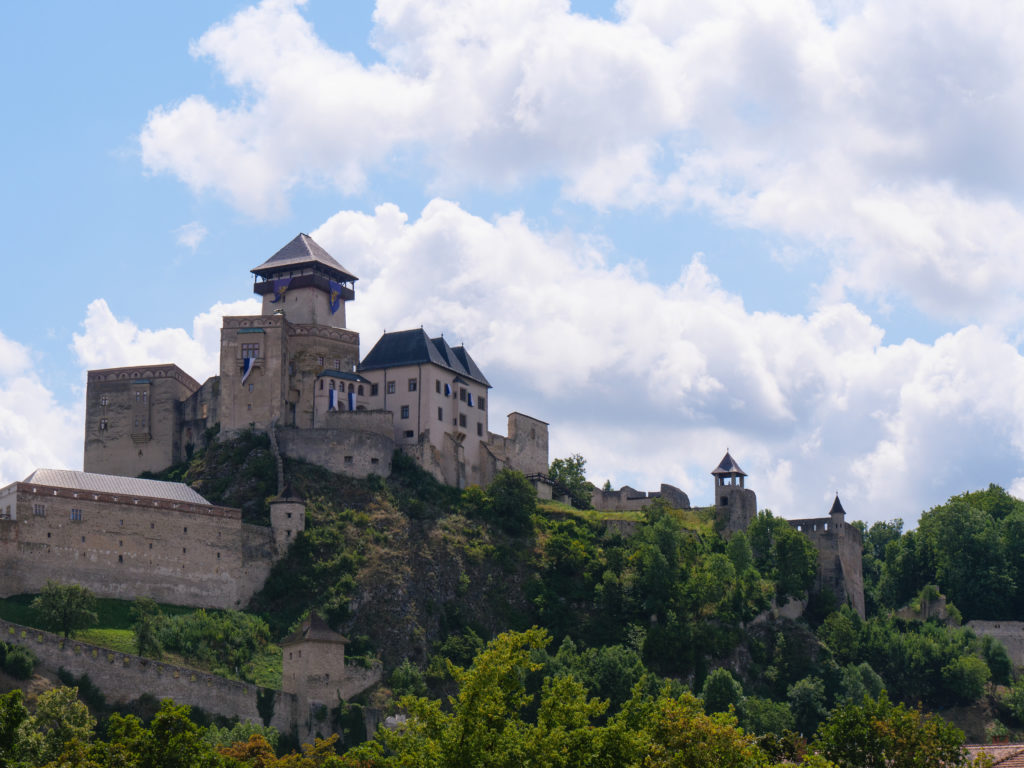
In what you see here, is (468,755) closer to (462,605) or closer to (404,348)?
(462,605)

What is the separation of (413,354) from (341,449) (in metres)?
12.1

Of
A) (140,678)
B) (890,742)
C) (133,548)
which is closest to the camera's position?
(890,742)

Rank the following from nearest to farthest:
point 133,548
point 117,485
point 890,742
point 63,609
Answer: point 890,742, point 63,609, point 133,548, point 117,485

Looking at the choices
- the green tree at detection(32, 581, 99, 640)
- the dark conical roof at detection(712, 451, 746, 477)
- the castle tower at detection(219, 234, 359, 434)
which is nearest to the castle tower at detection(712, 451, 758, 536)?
the dark conical roof at detection(712, 451, 746, 477)

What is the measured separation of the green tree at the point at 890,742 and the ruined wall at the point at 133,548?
2047 inches

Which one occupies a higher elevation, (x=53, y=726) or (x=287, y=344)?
(x=287, y=344)

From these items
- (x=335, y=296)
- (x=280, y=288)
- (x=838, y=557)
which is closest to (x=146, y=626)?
(x=280, y=288)

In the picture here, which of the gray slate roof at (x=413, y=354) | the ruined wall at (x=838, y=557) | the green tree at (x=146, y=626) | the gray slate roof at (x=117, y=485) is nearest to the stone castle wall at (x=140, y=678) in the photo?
the green tree at (x=146, y=626)

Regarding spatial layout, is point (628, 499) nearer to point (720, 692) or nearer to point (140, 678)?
point (720, 692)

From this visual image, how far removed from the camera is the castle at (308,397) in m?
116

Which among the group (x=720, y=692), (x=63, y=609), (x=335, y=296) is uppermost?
(x=335, y=296)

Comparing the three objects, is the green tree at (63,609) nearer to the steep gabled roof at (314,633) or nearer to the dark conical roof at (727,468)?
the steep gabled roof at (314,633)

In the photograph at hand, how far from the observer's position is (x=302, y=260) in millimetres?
124500

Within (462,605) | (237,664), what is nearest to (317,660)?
(237,664)
